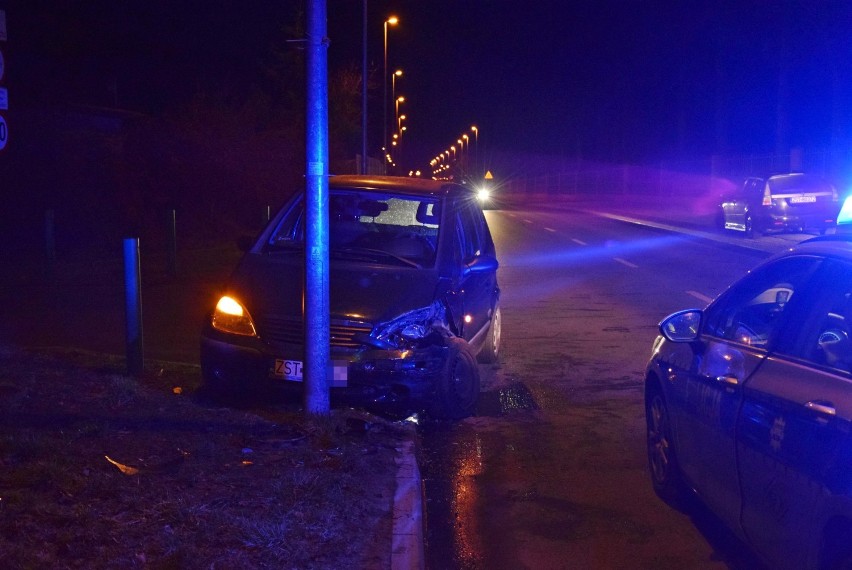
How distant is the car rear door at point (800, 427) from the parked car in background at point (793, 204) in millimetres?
22631

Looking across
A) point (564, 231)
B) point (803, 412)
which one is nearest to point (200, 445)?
point (803, 412)

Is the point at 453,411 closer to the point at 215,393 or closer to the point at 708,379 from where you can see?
the point at 215,393

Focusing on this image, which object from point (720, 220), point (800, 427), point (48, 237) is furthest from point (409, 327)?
point (720, 220)

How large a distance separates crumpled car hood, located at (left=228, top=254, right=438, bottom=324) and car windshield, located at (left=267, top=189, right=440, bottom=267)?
1.51 ft

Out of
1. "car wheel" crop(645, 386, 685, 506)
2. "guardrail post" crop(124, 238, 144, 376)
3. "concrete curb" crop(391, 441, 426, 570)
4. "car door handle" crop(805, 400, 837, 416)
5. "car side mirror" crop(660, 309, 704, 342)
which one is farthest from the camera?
"guardrail post" crop(124, 238, 144, 376)

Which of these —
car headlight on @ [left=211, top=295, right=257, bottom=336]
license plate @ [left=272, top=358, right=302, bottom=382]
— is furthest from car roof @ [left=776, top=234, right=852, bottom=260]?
car headlight on @ [left=211, top=295, right=257, bottom=336]

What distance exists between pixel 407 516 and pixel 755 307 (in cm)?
219

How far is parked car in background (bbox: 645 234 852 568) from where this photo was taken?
10.8ft

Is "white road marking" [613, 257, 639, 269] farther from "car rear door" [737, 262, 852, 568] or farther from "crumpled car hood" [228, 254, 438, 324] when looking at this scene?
"car rear door" [737, 262, 852, 568]

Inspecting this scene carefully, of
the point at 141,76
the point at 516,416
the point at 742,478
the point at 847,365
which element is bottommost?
the point at 516,416

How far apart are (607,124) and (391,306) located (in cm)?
9208

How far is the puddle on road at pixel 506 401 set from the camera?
7812 millimetres

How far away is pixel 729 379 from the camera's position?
4.24 meters

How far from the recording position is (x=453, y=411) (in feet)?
24.3
